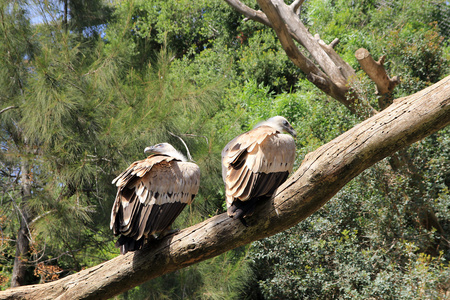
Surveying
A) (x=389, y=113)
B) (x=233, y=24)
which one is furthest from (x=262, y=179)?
(x=233, y=24)

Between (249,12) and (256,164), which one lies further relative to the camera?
(249,12)

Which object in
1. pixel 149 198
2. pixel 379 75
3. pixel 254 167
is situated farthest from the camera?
pixel 379 75

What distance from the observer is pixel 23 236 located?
15.4 ft

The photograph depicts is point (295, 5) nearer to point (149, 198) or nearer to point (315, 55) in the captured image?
point (315, 55)

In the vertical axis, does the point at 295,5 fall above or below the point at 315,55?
above

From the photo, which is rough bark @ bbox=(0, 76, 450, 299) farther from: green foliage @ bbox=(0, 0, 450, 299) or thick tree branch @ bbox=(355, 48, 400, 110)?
thick tree branch @ bbox=(355, 48, 400, 110)

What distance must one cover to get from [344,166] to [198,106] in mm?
3172

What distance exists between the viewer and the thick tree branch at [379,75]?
4.46m

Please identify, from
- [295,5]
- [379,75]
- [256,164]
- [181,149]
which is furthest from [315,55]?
[256,164]

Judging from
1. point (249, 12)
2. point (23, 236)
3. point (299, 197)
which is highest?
point (249, 12)

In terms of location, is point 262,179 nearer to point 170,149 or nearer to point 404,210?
point 170,149

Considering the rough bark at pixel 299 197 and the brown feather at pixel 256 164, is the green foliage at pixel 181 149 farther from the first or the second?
the brown feather at pixel 256 164

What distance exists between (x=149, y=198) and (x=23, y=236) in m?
3.26

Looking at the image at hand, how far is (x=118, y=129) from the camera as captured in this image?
4.32 m
